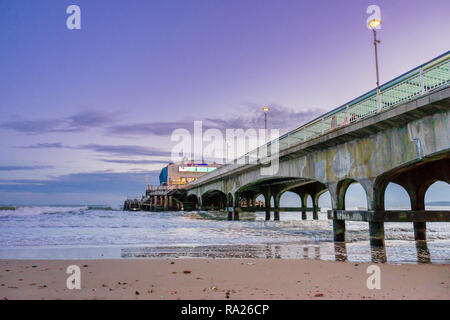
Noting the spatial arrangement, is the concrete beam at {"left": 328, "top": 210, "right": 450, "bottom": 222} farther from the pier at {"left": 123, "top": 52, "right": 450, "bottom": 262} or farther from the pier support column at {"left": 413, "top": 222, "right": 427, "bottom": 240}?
the pier support column at {"left": 413, "top": 222, "right": 427, "bottom": 240}

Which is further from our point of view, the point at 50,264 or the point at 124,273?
the point at 50,264

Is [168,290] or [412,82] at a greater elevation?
[412,82]

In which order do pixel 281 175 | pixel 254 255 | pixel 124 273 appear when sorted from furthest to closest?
pixel 281 175, pixel 254 255, pixel 124 273

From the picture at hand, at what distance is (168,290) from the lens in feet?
20.4

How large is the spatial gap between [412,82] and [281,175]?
12.0 m

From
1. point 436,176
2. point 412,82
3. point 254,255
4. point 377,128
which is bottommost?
point 254,255

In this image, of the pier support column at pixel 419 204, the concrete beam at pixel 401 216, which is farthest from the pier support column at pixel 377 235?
the pier support column at pixel 419 204

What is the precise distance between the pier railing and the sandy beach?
5525 millimetres

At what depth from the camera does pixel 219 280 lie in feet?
23.2

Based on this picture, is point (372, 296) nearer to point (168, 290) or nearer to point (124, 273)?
point (168, 290)

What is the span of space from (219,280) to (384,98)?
949 cm
